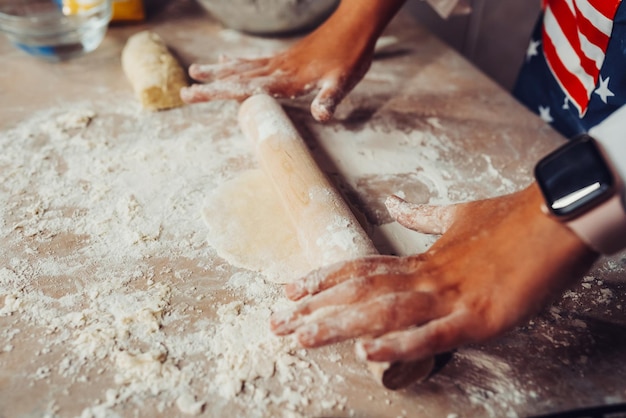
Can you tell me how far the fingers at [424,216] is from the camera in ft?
3.20

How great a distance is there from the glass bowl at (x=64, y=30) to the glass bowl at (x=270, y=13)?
1.06 feet

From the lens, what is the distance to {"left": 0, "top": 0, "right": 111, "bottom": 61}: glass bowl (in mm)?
1626

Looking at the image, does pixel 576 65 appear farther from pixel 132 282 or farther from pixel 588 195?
pixel 132 282

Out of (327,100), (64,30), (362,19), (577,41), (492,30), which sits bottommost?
(64,30)

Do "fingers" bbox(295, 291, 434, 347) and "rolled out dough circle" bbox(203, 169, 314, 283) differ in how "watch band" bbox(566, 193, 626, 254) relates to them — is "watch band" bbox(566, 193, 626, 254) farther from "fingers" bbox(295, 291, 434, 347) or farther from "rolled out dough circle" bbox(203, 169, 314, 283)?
"rolled out dough circle" bbox(203, 169, 314, 283)

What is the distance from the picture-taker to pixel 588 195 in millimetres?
745

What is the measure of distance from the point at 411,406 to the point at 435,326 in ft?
0.46

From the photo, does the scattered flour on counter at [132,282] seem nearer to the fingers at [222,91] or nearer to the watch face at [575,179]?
the fingers at [222,91]

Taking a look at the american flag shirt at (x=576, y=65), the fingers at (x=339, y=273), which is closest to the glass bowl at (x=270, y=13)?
the american flag shirt at (x=576, y=65)

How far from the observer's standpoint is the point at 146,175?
1244mm

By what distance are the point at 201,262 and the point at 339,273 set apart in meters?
0.31

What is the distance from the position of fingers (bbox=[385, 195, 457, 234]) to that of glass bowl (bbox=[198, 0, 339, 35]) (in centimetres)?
90

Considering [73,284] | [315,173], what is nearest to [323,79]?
[315,173]

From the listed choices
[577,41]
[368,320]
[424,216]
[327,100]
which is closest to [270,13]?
[327,100]
